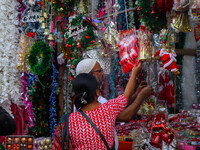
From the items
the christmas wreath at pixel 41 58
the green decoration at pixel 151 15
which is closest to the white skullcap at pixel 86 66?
the green decoration at pixel 151 15

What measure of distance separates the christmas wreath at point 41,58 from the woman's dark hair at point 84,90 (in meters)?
2.40

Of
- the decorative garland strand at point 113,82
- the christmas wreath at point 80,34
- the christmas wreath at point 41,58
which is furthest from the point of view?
the christmas wreath at point 41,58

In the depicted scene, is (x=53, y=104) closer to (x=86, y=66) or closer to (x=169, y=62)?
(x=86, y=66)

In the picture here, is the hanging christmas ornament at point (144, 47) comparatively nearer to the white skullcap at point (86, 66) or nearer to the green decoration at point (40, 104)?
the white skullcap at point (86, 66)

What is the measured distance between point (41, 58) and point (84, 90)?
2.57 m

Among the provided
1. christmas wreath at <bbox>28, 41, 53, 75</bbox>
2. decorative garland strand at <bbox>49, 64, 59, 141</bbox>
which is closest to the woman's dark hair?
christmas wreath at <bbox>28, 41, 53, 75</bbox>

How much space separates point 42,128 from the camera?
446cm

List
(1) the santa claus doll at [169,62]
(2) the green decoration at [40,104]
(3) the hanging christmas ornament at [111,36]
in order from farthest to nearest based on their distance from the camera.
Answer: (2) the green decoration at [40,104]
(3) the hanging christmas ornament at [111,36]
(1) the santa claus doll at [169,62]

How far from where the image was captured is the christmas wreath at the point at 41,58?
4.11 meters

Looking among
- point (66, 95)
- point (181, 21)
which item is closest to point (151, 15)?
point (181, 21)

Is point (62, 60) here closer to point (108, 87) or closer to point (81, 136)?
point (108, 87)

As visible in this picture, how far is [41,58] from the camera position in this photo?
4.20 meters

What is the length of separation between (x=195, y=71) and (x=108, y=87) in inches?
51.7

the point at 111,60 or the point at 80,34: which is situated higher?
the point at 80,34
